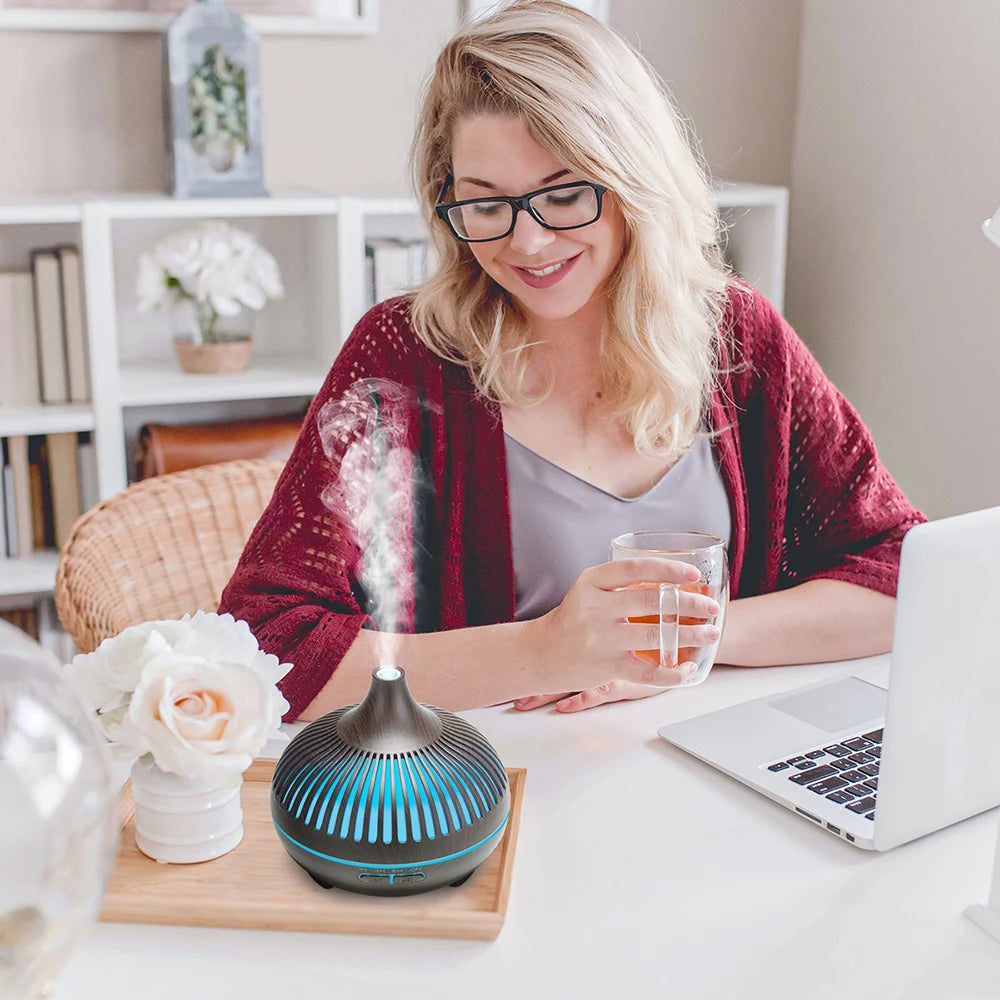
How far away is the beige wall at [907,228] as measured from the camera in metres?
2.45

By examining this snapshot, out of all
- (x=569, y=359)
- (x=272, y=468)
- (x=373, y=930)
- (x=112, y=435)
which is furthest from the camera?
(x=112, y=435)

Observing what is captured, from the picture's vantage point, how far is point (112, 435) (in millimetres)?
2500

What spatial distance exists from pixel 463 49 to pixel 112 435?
1372mm

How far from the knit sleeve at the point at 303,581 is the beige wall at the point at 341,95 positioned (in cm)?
147

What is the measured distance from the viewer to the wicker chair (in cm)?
184

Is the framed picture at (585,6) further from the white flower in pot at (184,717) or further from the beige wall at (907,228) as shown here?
the white flower in pot at (184,717)

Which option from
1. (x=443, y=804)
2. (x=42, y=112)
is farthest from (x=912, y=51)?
(x=443, y=804)

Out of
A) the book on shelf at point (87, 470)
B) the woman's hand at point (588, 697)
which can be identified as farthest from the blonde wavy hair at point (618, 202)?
the book on shelf at point (87, 470)

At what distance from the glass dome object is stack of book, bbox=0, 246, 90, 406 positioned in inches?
80.7

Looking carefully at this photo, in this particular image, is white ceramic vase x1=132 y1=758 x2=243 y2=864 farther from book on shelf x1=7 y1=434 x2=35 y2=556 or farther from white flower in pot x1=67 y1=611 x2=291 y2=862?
book on shelf x1=7 y1=434 x2=35 y2=556

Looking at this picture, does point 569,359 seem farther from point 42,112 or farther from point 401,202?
point 42,112

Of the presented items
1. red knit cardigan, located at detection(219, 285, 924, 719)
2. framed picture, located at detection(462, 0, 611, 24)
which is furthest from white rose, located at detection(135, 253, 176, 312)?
red knit cardigan, located at detection(219, 285, 924, 719)

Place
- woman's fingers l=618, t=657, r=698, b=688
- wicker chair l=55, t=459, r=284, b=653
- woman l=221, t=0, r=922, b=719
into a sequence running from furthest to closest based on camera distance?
wicker chair l=55, t=459, r=284, b=653, woman l=221, t=0, r=922, b=719, woman's fingers l=618, t=657, r=698, b=688

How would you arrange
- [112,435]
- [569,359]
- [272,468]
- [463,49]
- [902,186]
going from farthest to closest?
1. [902,186]
2. [112,435]
3. [272,468]
4. [569,359]
5. [463,49]
